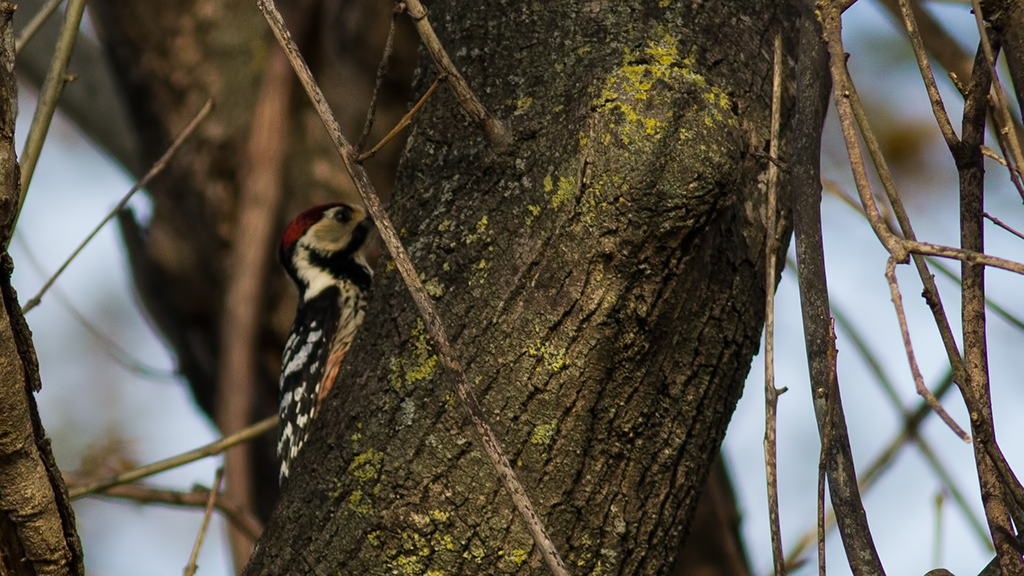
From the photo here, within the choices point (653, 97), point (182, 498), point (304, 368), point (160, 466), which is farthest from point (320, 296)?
point (653, 97)

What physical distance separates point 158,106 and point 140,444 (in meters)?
1.65

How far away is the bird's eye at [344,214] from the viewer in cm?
440

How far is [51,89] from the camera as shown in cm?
219

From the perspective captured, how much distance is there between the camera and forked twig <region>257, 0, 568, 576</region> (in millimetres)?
1353

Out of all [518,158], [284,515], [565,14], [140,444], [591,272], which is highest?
[140,444]

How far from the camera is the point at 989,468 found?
5.07ft

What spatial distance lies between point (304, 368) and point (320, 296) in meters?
0.47

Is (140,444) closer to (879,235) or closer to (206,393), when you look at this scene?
(206,393)

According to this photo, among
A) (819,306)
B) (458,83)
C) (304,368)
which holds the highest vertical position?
(304,368)

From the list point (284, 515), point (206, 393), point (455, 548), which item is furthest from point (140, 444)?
point (455, 548)

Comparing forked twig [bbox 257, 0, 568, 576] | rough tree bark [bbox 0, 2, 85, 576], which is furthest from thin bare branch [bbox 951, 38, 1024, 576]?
rough tree bark [bbox 0, 2, 85, 576]

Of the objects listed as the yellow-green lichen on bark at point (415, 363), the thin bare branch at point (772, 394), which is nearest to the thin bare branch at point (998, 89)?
the thin bare branch at point (772, 394)

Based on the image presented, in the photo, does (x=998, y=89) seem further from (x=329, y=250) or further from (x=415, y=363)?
(x=329, y=250)

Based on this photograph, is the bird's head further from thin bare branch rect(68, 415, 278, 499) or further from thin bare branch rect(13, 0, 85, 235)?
thin bare branch rect(13, 0, 85, 235)
